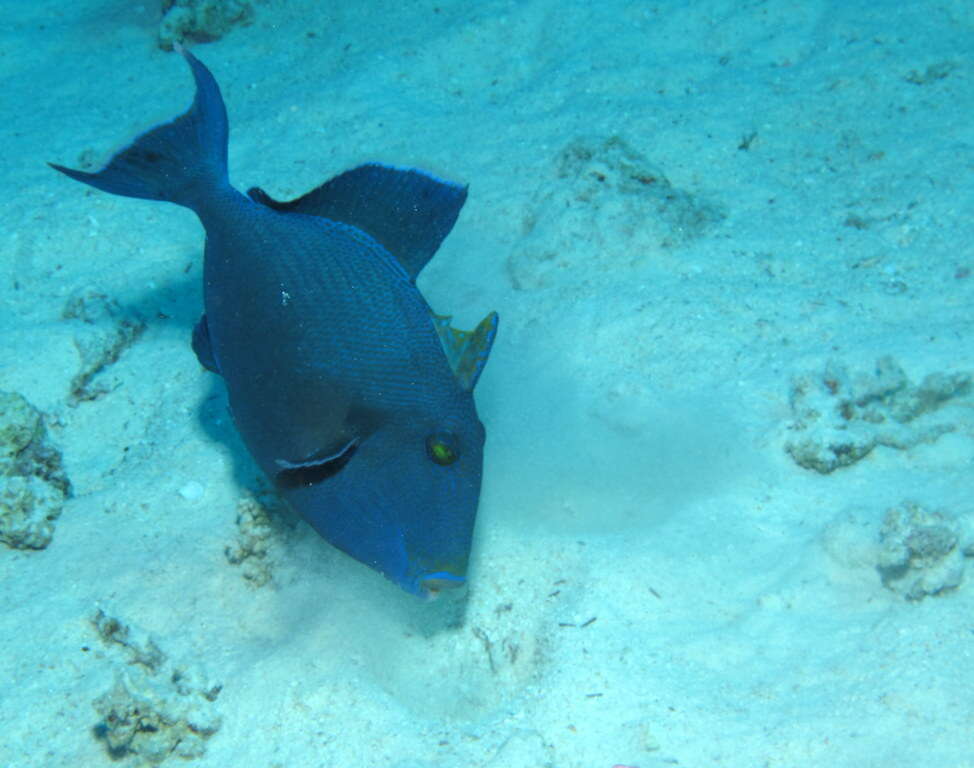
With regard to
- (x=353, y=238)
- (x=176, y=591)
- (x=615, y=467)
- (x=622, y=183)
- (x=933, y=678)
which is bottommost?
(x=176, y=591)

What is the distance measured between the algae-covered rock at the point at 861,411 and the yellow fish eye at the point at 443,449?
1.76 meters

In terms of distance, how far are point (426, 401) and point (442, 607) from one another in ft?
3.40

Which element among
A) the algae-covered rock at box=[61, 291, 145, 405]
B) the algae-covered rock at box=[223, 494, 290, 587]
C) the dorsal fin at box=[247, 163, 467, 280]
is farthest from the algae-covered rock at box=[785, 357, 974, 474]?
the algae-covered rock at box=[61, 291, 145, 405]

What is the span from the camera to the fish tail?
3193 mm

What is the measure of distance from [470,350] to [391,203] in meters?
0.97

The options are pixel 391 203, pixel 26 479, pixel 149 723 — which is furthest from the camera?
pixel 26 479

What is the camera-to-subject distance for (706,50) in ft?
19.8

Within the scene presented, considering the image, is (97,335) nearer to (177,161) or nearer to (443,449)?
(177,161)

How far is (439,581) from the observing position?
223 cm

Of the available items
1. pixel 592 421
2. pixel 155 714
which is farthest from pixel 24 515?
pixel 592 421

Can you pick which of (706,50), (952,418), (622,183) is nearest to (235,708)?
(952,418)

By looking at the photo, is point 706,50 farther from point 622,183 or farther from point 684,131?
point 622,183

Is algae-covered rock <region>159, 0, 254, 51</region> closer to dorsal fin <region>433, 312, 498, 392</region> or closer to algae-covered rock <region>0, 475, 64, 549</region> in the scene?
algae-covered rock <region>0, 475, 64, 549</region>

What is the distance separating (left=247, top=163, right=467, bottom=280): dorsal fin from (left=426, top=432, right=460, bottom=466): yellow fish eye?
1.01 meters
